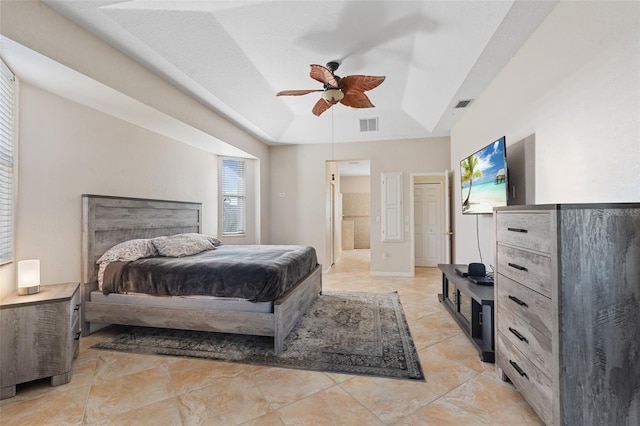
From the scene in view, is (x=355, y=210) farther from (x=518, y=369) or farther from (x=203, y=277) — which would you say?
(x=518, y=369)

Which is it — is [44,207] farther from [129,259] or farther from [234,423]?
[234,423]

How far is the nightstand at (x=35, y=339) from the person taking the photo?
1.80 metres

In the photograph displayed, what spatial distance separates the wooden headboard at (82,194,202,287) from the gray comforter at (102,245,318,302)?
0.89 feet

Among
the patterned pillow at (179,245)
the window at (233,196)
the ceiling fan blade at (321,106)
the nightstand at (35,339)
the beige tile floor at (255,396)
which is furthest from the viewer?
the window at (233,196)

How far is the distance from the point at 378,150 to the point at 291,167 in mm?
1850

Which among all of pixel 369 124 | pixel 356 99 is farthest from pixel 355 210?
pixel 356 99

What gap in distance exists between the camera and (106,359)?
228 cm

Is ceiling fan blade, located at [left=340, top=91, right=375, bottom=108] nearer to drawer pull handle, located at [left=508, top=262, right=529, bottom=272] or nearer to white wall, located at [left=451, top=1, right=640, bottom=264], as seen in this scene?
white wall, located at [left=451, top=1, right=640, bottom=264]

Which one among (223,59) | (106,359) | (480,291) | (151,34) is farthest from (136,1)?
(480,291)

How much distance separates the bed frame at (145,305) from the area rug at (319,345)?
156mm

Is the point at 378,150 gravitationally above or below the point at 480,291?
above

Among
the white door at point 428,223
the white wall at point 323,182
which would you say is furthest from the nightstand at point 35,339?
the white door at point 428,223

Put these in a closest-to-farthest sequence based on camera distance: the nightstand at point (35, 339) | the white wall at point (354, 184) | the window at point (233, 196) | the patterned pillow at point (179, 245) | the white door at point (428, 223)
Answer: the nightstand at point (35, 339)
the patterned pillow at point (179, 245)
the window at point (233, 196)
the white door at point (428, 223)
the white wall at point (354, 184)

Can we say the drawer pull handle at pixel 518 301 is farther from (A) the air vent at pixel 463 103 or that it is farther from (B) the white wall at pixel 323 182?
(B) the white wall at pixel 323 182
